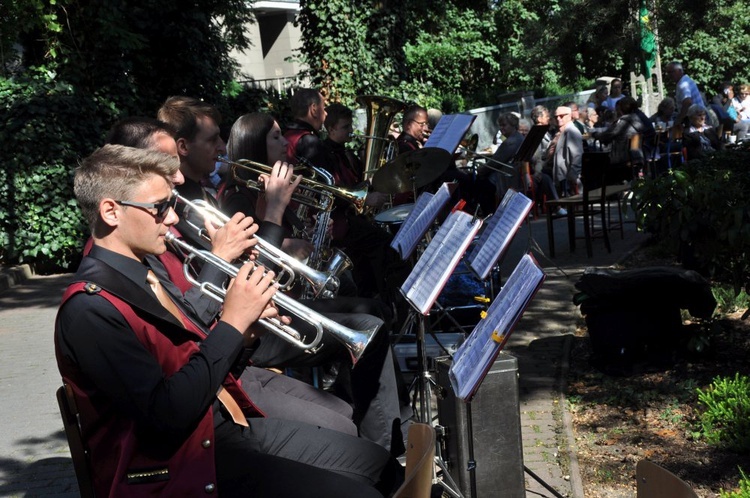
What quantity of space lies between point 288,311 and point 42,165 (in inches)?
328

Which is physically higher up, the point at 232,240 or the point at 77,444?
the point at 232,240

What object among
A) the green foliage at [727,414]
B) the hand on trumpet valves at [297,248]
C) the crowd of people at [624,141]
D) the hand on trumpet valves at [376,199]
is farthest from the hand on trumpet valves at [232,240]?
the crowd of people at [624,141]

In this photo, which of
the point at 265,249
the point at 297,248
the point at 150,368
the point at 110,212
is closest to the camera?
the point at 150,368

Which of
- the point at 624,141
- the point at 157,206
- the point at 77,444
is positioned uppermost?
the point at 157,206

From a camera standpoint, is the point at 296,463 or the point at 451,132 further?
the point at 451,132

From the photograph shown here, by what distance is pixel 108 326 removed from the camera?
2.51 m

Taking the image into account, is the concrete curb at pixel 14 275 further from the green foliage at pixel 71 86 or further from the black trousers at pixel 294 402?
the black trousers at pixel 294 402

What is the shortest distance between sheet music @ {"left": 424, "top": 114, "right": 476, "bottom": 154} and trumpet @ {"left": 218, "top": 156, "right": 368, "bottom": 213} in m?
Result: 1.39

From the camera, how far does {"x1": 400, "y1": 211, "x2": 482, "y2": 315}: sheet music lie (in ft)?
11.7

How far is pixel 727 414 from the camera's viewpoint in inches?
176

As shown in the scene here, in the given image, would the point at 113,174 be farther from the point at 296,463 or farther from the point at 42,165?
the point at 42,165

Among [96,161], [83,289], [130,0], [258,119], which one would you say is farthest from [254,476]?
[130,0]

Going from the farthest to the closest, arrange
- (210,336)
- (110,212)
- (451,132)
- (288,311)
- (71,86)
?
1. (71,86)
2. (451,132)
3. (288,311)
4. (110,212)
5. (210,336)

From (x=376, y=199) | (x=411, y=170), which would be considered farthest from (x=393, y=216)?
(x=411, y=170)
